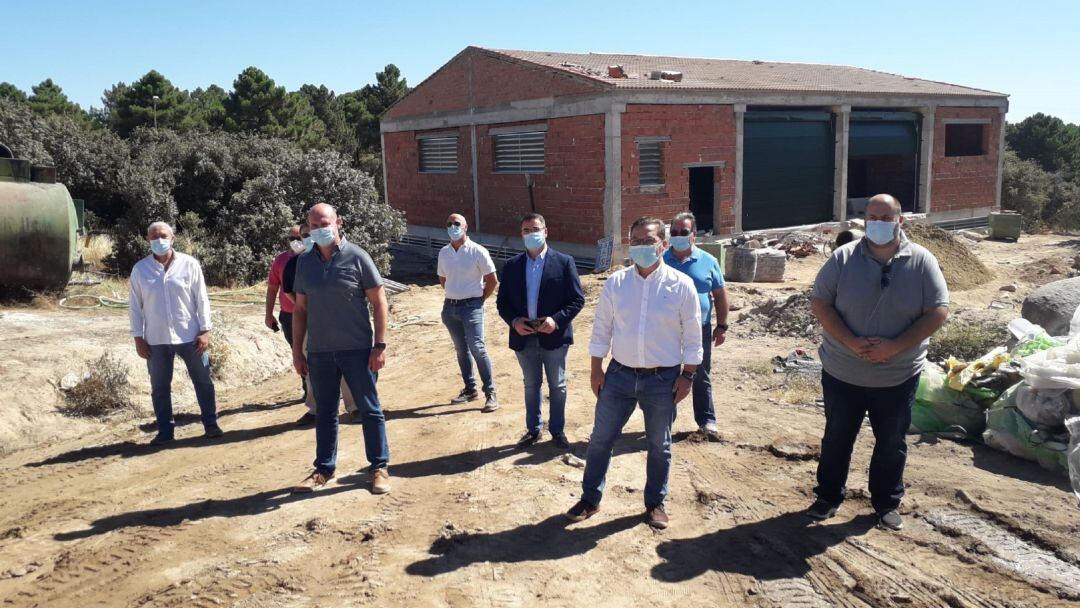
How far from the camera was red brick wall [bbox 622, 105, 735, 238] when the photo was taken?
1752cm

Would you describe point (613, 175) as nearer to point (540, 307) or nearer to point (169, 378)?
point (540, 307)

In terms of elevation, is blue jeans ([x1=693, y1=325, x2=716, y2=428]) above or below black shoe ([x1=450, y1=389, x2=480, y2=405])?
above

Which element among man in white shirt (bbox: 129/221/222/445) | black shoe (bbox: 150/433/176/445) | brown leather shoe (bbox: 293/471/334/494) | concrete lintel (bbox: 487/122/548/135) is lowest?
black shoe (bbox: 150/433/176/445)

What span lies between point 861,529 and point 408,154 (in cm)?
2203

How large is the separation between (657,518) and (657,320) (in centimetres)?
123

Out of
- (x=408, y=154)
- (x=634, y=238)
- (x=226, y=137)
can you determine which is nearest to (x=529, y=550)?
(x=634, y=238)

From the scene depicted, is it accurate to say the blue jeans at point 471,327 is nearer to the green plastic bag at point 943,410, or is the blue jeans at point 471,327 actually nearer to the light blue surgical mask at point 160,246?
the light blue surgical mask at point 160,246

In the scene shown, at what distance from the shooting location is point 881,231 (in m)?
4.43

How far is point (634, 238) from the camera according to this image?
4.63m

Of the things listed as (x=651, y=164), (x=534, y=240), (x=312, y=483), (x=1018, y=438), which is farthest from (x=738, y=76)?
(x=312, y=483)

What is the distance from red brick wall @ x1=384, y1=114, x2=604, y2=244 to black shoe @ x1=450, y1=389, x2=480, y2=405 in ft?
33.9

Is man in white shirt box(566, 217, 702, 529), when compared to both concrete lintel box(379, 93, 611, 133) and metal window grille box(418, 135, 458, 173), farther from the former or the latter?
metal window grille box(418, 135, 458, 173)

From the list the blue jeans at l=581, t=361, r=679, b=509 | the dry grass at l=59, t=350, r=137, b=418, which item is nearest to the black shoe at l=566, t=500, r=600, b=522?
the blue jeans at l=581, t=361, r=679, b=509

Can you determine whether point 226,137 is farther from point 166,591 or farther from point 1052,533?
point 1052,533
